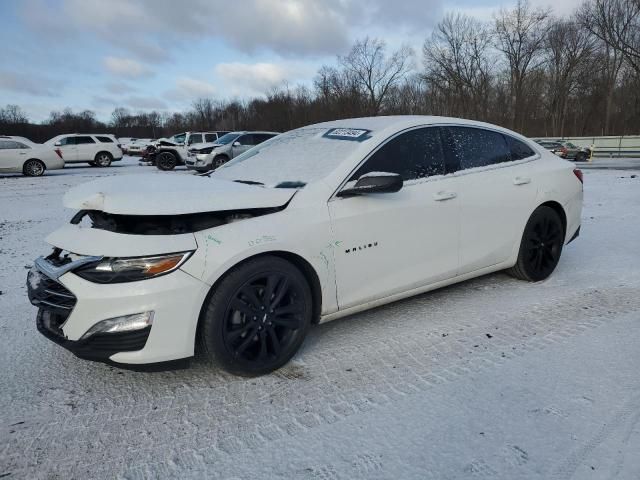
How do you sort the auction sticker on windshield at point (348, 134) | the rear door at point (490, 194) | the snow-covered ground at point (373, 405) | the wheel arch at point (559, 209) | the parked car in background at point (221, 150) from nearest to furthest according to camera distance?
the snow-covered ground at point (373, 405), the auction sticker on windshield at point (348, 134), the rear door at point (490, 194), the wheel arch at point (559, 209), the parked car in background at point (221, 150)

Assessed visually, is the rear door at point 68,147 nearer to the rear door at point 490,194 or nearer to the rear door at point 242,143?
the rear door at point 242,143

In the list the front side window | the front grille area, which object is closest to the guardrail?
the front side window

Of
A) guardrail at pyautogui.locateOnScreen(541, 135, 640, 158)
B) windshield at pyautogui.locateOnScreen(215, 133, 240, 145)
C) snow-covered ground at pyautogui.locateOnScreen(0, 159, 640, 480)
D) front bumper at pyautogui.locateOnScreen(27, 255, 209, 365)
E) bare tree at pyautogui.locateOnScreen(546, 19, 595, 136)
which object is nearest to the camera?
snow-covered ground at pyautogui.locateOnScreen(0, 159, 640, 480)

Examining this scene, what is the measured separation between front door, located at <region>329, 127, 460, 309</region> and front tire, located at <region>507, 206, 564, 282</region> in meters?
0.95

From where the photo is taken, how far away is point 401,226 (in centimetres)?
314

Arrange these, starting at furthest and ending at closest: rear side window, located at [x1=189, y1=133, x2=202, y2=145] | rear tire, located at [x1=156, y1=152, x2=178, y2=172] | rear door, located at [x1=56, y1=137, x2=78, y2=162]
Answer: rear door, located at [x1=56, y1=137, x2=78, y2=162], rear side window, located at [x1=189, y1=133, x2=202, y2=145], rear tire, located at [x1=156, y1=152, x2=178, y2=172]

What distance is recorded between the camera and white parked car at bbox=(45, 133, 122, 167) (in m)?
23.3

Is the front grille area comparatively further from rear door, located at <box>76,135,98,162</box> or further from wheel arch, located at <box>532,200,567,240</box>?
rear door, located at <box>76,135,98,162</box>

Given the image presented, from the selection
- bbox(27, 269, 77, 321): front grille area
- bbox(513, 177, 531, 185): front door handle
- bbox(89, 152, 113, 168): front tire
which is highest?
bbox(89, 152, 113, 168): front tire

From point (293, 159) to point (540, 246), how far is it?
2.42 metres

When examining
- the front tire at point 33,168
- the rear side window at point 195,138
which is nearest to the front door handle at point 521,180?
the front tire at point 33,168

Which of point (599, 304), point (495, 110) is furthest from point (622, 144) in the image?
point (599, 304)

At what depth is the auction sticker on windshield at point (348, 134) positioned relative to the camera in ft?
10.9

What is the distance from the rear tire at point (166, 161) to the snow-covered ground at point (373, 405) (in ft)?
61.1
